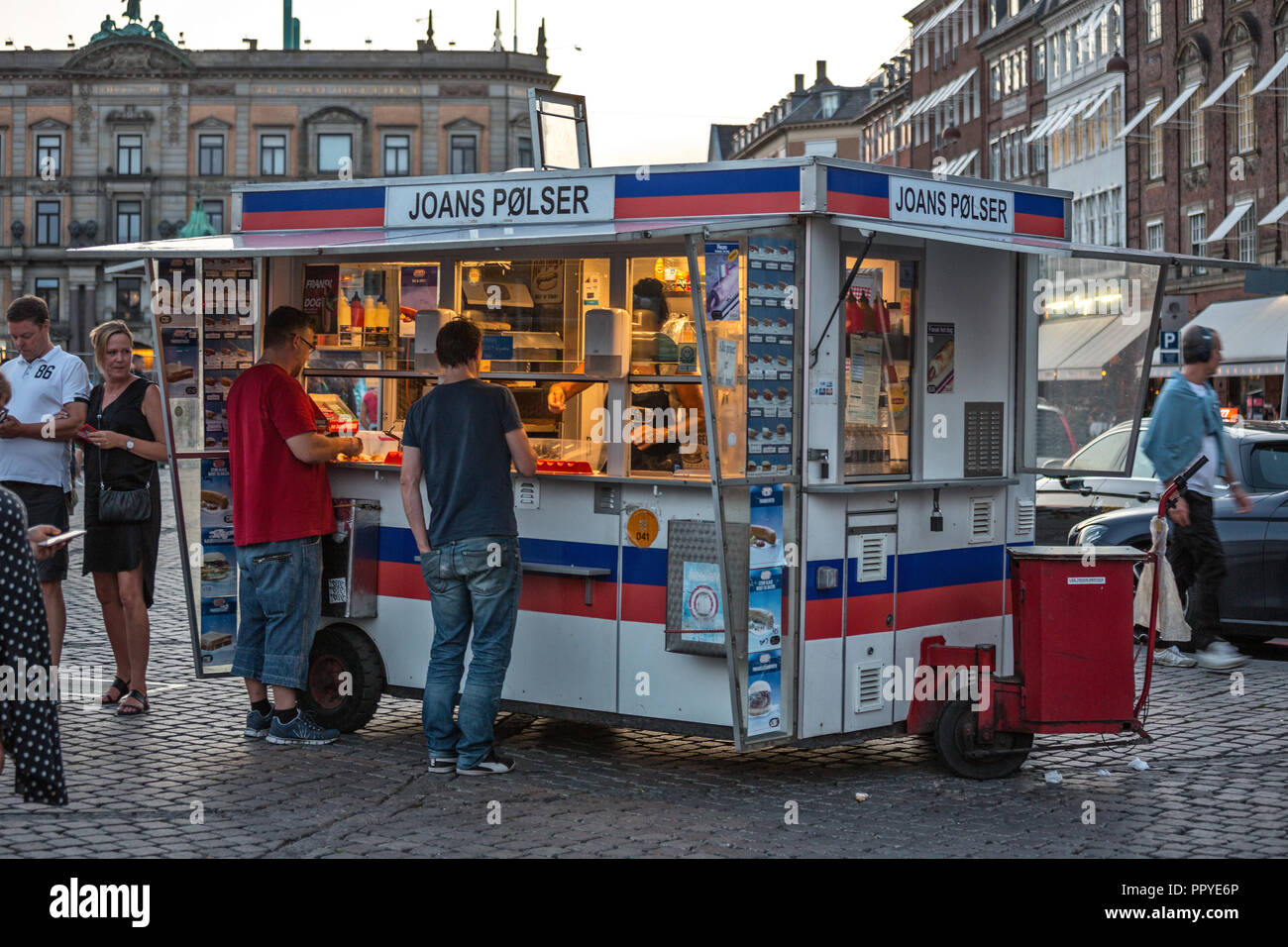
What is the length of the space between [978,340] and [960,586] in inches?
49.4

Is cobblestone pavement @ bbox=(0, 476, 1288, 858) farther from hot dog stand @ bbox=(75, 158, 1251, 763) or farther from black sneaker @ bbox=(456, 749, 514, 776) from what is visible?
hot dog stand @ bbox=(75, 158, 1251, 763)

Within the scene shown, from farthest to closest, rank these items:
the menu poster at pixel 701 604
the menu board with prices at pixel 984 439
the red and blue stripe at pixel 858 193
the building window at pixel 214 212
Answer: the building window at pixel 214 212
the menu board with prices at pixel 984 439
the menu poster at pixel 701 604
the red and blue stripe at pixel 858 193

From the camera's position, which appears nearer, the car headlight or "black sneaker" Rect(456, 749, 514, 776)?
"black sneaker" Rect(456, 749, 514, 776)

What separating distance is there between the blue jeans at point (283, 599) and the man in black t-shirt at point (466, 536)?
896 millimetres

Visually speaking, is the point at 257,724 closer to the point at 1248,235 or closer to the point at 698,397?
the point at 698,397

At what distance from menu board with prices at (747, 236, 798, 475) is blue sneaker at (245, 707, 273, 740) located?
3.04m

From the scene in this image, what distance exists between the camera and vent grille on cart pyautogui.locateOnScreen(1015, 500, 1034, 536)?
8.78m

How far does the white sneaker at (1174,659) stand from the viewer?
11469 millimetres

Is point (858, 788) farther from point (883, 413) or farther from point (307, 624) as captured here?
point (307, 624)

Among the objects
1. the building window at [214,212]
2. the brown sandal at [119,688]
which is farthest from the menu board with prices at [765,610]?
the building window at [214,212]

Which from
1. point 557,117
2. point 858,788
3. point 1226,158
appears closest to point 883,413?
point 858,788

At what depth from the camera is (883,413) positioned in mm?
8148

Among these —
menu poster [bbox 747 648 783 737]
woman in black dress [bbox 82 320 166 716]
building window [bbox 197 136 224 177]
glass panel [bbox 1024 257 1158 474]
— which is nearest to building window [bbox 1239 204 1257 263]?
glass panel [bbox 1024 257 1158 474]

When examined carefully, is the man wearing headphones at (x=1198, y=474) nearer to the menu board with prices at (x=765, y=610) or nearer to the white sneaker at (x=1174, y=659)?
the white sneaker at (x=1174, y=659)
